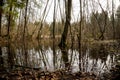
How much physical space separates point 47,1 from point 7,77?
27192 mm

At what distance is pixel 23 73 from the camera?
6.93m

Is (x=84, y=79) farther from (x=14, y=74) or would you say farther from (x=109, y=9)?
(x=109, y=9)

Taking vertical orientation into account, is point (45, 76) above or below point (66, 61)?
above

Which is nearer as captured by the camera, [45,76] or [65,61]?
[45,76]

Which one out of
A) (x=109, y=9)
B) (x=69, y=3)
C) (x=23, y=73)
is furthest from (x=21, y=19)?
(x=23, y=73)

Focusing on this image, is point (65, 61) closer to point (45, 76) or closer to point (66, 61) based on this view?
point (66, 61)

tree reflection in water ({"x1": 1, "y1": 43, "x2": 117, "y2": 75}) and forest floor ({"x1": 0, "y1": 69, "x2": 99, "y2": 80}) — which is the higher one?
forest floor ({"x1": 0, "y1": 69, "x2": 99, "y2": 80})

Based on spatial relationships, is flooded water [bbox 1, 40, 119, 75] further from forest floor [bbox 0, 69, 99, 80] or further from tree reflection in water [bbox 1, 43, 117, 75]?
forest floor [bbox 0, 69, 99, 80]

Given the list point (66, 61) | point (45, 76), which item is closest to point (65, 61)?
point (66, 61)

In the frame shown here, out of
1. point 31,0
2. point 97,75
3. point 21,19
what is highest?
point 31,0

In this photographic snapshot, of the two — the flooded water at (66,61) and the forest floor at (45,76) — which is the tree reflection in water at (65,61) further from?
the forest floor at (45,76)

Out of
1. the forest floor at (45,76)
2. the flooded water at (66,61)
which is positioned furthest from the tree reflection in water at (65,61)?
the forest floor at (45,76)

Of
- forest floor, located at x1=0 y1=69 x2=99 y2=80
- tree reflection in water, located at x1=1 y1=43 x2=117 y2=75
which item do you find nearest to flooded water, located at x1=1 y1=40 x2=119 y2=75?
tree reflection in water, located at x1=1 y1=43 x2=117 y2=75

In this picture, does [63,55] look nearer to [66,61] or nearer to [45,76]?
[66,61]
